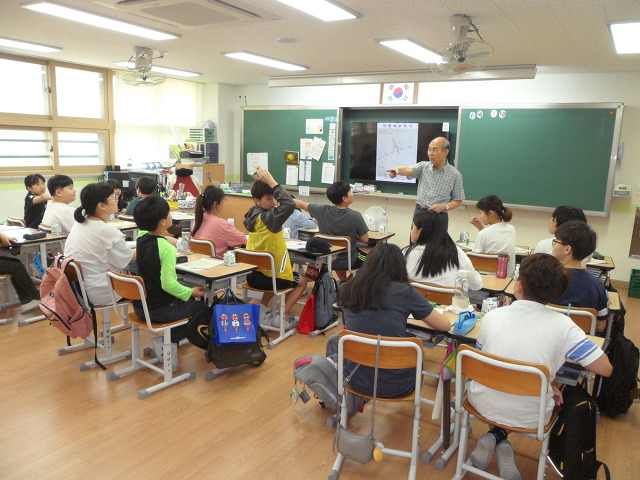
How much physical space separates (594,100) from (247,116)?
18.4ft

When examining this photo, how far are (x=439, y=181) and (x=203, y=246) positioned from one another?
243 cm

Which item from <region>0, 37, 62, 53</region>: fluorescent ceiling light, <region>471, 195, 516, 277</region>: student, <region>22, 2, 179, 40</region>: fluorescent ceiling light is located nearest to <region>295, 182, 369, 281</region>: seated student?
<region>471, 195, 516, 277</region>: student

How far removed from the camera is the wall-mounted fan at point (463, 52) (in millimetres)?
4086

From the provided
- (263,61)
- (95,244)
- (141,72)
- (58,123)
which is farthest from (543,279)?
(58,123)

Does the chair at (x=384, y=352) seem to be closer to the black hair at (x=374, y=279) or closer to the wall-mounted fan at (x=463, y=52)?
the black hair at (x=374, y=279)

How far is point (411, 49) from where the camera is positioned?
533 cm

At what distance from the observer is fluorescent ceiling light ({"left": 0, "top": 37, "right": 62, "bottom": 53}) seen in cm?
573

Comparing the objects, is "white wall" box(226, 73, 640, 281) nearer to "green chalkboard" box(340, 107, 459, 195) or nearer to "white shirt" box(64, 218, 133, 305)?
"green chalkboard" box(340, 107, 459, 195)

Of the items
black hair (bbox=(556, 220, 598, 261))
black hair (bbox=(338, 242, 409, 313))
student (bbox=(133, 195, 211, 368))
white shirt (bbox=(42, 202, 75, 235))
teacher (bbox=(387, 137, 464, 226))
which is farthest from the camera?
white shirt (bbox=(42, 202, 75, 235))

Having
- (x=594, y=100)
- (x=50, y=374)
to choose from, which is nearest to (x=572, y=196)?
(x=594, y=100)

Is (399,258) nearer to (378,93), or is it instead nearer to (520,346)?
(520,346)

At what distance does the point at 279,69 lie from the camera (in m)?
7.14

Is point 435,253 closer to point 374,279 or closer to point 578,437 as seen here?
point 374,279

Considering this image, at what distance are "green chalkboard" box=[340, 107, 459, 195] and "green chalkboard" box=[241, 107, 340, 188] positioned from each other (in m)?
0.18
